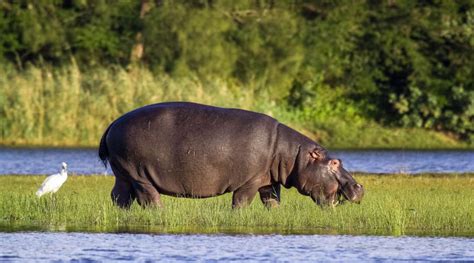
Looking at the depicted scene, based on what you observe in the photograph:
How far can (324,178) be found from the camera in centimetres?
1530

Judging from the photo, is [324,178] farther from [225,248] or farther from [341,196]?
[225,248]

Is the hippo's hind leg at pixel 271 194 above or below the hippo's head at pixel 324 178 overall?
below

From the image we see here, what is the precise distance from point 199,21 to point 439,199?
2018 cm

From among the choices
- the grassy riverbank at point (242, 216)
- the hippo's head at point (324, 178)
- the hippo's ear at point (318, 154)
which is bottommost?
the grassy riverbank at point (242, 216)

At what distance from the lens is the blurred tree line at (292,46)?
37094mm

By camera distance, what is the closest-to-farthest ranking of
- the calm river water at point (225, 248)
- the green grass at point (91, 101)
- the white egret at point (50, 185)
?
the calm river water at point (225, 248) → the white egret at point (50, 185) → the green grass at point (91, 101)

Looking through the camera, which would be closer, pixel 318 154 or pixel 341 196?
pixel 318 154

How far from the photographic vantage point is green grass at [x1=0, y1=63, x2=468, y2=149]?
32.4 m

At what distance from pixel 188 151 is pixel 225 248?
269 cm

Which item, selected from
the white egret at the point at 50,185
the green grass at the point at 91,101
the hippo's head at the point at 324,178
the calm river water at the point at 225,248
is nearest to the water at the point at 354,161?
the green grass at the point at 91,101

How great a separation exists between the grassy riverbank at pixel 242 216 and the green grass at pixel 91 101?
1576cm

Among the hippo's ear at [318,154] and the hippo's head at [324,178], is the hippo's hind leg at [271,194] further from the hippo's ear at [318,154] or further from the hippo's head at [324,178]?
the hippo's ear at [318,154]

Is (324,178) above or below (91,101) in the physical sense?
above

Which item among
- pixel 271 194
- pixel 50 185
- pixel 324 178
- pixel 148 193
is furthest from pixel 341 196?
pixel 50 185
